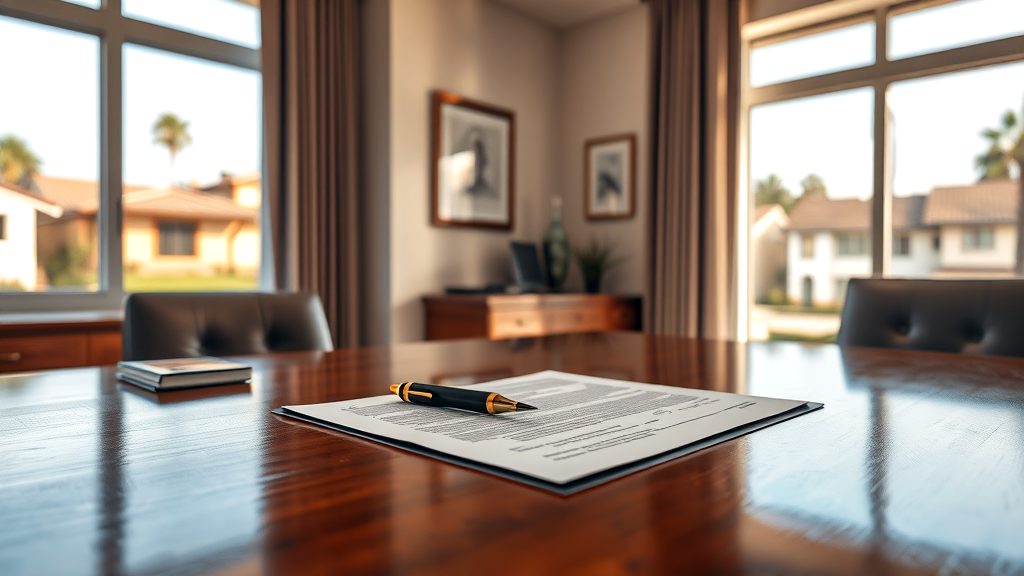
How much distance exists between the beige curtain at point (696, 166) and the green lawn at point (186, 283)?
2059 millimetres

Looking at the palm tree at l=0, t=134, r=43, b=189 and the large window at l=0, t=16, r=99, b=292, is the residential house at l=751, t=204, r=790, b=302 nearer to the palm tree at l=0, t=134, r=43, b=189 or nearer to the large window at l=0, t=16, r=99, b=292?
the large window at l=0, t=16, r=99, b=292

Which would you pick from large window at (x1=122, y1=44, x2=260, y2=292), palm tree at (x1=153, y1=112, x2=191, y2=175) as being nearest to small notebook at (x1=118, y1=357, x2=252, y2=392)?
large window at (x1=122, y1=44, x2=260, y2=292)

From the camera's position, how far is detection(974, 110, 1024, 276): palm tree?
2762 mm

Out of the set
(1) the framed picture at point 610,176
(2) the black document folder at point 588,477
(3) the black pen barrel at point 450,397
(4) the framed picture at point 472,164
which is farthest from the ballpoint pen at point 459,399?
(1) the framed picture at point 610,176

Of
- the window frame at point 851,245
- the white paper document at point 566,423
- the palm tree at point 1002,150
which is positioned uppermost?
A: the palm tree at point 1002,150

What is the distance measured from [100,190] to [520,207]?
2089 millimetres

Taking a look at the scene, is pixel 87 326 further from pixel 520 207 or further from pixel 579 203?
pixel 579 203

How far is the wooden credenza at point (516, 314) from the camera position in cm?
294

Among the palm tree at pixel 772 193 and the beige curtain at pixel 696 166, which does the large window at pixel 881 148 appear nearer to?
the palm tree at pixel 772 193

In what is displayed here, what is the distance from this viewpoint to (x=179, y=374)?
82cm

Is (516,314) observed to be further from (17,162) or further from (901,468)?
(901,468)

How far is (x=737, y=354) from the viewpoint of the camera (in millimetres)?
1195

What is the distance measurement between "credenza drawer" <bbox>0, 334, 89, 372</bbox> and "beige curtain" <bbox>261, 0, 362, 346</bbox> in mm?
895

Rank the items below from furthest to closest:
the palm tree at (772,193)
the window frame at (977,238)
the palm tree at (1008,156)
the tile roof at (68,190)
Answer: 1. the palm tree at (772,193)
2. the window frame at (977,238)
3. the palm tree at (1008,156)
4. the tile roof at (68,190)
